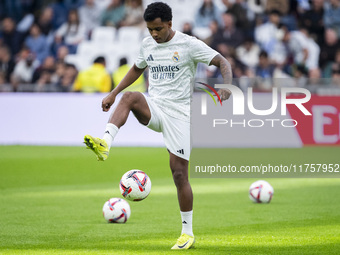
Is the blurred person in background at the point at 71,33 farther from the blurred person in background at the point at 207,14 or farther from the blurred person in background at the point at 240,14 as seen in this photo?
the blurred person in background at the point at 240,14

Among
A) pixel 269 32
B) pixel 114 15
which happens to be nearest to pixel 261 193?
pixel 269 32

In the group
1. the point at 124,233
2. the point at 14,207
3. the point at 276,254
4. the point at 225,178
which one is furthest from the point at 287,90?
the point at 276,254

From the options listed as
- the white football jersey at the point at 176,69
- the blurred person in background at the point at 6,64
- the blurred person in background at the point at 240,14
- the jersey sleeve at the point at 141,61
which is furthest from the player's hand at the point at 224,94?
the blurred person in background at the point at 6,64

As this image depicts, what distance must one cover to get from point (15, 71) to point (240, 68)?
7519 mm

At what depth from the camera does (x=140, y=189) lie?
820 cm

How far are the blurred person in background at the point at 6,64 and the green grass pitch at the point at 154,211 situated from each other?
5.75 m

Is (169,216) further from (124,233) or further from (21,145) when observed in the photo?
(21,145)

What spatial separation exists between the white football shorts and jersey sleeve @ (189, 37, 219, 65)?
685 mm

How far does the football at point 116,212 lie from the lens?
10125 mm

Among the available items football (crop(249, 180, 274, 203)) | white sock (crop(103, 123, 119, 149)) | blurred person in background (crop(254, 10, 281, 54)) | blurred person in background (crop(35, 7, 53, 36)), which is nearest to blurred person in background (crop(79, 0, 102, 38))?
blurred person in background (crop(35, 7, 53, 36))

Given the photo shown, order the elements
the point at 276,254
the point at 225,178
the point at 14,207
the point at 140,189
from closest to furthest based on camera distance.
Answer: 1. the point at 276,254
2. the point at 140,189
3. the point at 14,207
4. the point at 225,178

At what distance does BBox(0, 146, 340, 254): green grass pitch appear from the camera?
27.1ft

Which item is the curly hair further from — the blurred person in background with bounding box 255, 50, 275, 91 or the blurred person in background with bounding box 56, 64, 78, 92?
the blurred person in background with bounding box 56, 64, 78, 92

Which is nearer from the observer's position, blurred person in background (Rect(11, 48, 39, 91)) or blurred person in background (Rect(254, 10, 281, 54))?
blurred person in background (Rect(254, 10, 281, 54))
